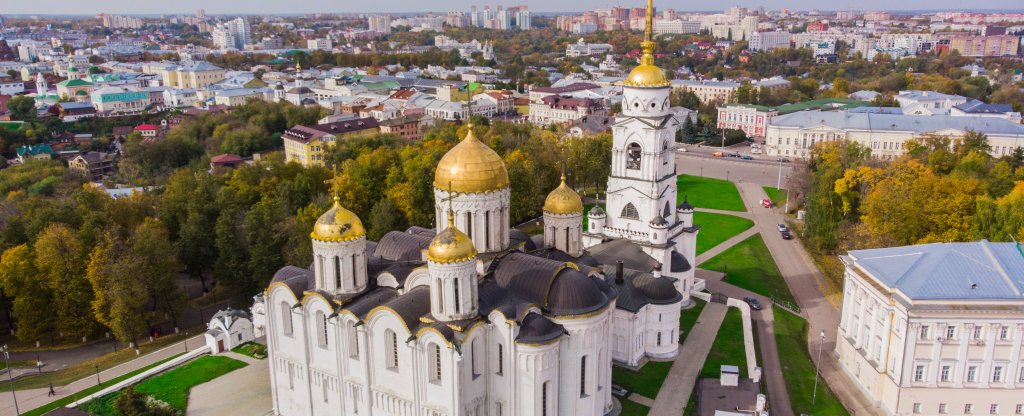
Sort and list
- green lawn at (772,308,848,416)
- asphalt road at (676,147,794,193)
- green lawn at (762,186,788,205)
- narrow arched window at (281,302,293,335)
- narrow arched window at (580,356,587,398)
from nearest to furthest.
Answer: narrow arched window at (580,356,587,398), narrow arched window at (281,302,293,335), green lawn at (772,308,848,416), green lawn at (762,186,788,205), asphalt road at (676,147,794,193)

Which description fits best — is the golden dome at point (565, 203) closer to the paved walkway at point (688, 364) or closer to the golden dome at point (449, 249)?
the golden dome at point (449, 249)

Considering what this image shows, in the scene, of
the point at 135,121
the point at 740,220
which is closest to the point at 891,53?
the point at 740,220

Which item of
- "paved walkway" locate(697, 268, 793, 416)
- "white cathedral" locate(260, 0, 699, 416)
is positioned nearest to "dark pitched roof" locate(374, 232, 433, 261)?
"white cathedral" locate(260, 0, 699, 416)

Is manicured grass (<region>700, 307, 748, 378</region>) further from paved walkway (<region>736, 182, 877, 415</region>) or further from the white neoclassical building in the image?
the white neoclassical building

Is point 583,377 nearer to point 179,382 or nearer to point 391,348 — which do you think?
point 391,348

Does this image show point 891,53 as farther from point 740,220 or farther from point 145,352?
point 145,352

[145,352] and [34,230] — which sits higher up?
[34,230]

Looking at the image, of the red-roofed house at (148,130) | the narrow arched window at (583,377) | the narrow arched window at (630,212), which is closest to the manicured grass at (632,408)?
the narrow arched window at (583,377)
